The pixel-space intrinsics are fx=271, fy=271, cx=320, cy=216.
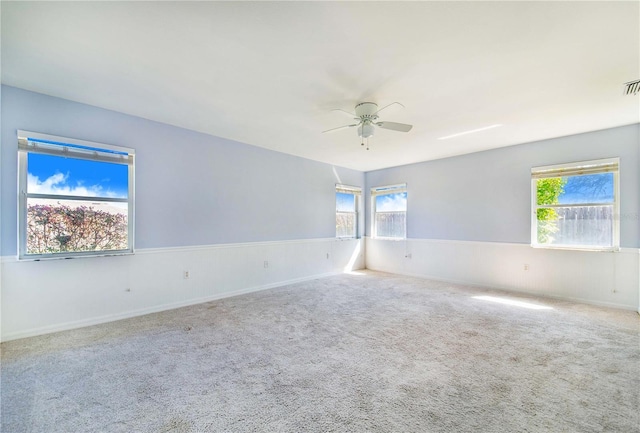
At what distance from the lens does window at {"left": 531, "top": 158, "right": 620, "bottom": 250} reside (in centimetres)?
404

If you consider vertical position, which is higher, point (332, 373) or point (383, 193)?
point (383, 193)

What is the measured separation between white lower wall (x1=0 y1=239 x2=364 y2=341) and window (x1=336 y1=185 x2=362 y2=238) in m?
1.62

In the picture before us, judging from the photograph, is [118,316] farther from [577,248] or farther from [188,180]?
[577,248]

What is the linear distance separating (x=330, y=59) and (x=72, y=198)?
3310mm

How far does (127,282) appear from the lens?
→ 353 cm

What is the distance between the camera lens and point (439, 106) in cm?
318

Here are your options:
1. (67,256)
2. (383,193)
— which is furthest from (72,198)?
(383,193)

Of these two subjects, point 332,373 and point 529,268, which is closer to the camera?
point 332,373

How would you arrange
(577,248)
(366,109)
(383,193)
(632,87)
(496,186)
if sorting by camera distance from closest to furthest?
1. (632,87)
2. (366,109)
3. (577,248)
4. (496,186)
5. (383,193)

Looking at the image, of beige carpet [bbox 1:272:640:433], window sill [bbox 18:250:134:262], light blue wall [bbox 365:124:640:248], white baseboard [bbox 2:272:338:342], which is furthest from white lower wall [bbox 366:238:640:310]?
window sill [bbox 18:250:134:262]

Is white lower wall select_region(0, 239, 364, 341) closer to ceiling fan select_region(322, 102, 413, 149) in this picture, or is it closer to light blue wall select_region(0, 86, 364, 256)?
light blue wall select_region(0, 86, 364, 256)

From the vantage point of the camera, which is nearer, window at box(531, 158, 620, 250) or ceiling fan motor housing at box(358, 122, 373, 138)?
ceiling fan motor housing at box(358, 122, 373, 138)

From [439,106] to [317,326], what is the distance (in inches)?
117

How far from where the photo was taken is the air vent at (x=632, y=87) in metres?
2.68
